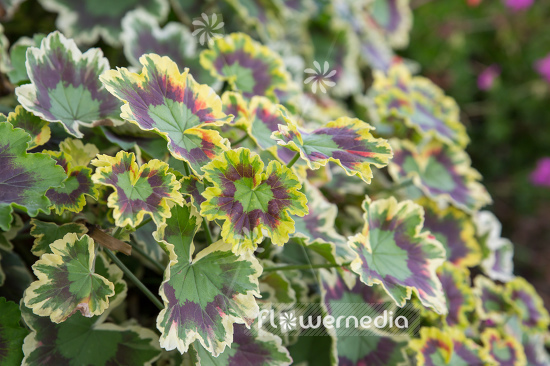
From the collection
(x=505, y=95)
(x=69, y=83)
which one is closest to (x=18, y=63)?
(x=69, y=83)

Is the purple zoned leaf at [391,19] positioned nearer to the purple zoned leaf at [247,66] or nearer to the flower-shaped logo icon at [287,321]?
the purple zoned leaf at [247,66]

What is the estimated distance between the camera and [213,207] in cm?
60

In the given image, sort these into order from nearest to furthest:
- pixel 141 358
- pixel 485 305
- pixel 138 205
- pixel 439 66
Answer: pixel 138 205 → pixel 141 358 → pixel 485 305 → pixel 439 66

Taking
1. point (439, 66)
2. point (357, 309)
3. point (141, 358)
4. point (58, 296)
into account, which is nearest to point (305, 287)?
point (357, 309)

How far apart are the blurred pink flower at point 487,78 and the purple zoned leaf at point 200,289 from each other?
204cm

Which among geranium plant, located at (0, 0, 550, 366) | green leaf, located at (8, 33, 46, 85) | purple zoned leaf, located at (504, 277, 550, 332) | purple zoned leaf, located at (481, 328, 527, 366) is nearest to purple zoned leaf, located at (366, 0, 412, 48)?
geranium plant, located at (0, 0, 550, 366)

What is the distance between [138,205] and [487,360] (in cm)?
74

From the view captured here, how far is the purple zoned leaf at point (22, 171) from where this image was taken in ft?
1.96

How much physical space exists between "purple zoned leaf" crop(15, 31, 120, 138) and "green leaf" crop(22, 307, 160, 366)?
0.29 metres

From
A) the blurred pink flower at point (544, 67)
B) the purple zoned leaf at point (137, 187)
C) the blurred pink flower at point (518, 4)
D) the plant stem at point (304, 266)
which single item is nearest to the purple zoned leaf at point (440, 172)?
the plant stem at point (304, 266)

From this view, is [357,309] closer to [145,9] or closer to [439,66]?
[145,9]

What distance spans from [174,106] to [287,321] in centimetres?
42

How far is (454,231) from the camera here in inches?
45.8

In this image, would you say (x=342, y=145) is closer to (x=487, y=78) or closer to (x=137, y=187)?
(x=137, y=187)
